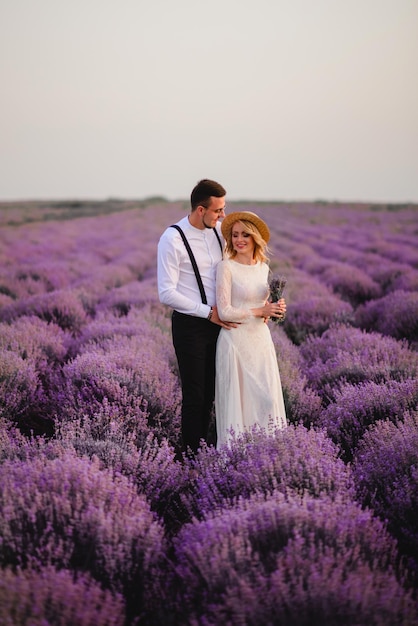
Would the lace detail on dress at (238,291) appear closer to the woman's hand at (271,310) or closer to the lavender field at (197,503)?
the woman's hand at (271,310)

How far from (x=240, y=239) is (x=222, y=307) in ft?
1.28

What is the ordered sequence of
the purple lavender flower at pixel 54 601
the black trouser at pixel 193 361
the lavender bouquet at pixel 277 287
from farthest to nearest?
the black trouser at pixel 193 361 → the lavender bouquet at pixel 277 287 → the purple lavender flower at pixel 54 601

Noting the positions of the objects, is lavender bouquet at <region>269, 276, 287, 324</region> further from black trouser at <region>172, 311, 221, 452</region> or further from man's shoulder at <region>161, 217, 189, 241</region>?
man's shoulder at <region>161, 217, 189, 241</region>

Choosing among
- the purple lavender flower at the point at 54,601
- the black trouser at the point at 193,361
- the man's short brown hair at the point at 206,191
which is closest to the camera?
the purple lavender flower at the point at 54,601

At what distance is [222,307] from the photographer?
122 inches

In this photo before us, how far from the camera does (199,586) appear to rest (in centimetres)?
178

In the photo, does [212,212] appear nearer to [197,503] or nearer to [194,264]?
[194,264]

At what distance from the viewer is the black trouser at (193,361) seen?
129 inches

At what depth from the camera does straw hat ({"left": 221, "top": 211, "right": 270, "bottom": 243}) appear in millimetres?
3105

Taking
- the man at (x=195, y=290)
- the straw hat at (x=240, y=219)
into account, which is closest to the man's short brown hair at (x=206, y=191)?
the man at (x=195, y=290)

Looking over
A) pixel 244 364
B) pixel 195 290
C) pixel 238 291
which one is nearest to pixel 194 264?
pixel 195 290

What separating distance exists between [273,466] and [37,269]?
8.23 meters

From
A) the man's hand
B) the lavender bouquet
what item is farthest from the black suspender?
the lavender bouquet

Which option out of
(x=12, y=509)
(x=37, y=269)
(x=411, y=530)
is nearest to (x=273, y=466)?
(x=411, y=530)
